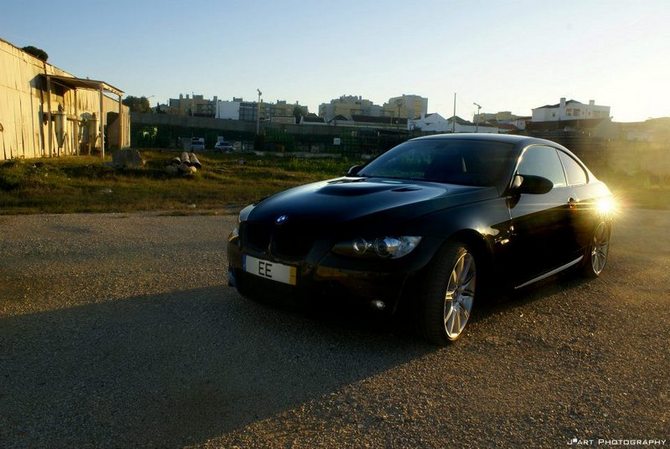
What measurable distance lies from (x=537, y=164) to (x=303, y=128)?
66.6 meters

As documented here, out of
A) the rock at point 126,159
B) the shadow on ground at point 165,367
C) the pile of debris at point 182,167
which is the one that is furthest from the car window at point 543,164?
the rock at point 126,159

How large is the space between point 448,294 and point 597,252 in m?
2.90

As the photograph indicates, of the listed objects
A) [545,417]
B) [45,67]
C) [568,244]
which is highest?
[45,67]

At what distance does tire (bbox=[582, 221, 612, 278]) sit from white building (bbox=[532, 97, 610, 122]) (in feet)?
311

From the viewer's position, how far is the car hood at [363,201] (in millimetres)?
3846

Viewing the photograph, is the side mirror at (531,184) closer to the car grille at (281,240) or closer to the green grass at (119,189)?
the car grille at (281,240)

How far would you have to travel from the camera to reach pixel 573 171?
5.83 meters

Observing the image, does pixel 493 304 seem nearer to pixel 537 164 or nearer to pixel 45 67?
pixel 537 164

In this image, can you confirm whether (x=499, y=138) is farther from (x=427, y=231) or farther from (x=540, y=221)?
(x=427, y=231)

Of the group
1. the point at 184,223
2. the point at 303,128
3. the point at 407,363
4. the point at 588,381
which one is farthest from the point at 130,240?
the point at 303,128

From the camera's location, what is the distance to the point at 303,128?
70.7 meters

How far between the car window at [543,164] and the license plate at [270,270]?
7.35 ft

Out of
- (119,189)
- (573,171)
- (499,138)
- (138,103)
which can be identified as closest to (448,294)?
(499,138)

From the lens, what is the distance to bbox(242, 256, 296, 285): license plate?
3.79 meters
